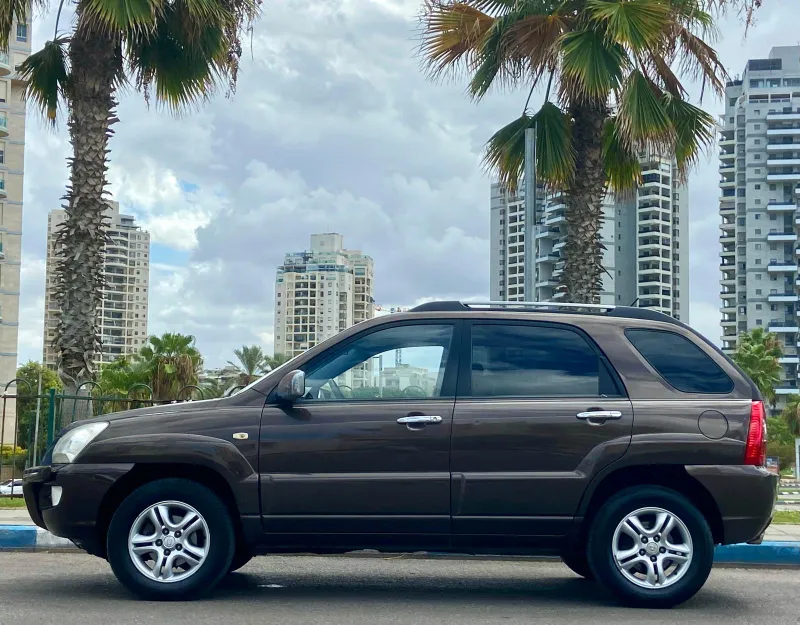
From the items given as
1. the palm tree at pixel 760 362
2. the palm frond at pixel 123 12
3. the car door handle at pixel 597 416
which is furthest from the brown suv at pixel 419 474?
the palm tree at pixel 760 362

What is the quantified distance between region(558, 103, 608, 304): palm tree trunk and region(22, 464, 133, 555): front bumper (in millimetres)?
9650

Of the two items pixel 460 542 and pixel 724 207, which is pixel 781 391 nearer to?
pixel 724 207

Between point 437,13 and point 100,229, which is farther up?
point 437,13

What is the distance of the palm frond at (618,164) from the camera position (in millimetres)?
16422

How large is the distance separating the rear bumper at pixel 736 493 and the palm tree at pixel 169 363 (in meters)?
41.3

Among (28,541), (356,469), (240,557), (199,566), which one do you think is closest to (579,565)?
(356,469)

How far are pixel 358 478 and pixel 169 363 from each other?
4160cm

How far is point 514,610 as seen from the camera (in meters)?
6.43

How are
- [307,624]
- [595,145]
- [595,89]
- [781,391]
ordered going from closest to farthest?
[307,624] < [595,89] < [595,145] < [781,391]

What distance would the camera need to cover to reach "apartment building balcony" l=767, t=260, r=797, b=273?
416 feet

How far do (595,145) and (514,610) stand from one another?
9.94 meters

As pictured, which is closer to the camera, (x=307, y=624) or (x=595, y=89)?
(x=307, y=624)

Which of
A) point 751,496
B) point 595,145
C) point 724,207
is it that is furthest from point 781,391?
point 751,496

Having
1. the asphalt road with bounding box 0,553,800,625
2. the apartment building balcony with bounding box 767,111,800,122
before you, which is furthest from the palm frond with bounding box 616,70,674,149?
the apartment building balcony with bounding box 767,111,800,122
